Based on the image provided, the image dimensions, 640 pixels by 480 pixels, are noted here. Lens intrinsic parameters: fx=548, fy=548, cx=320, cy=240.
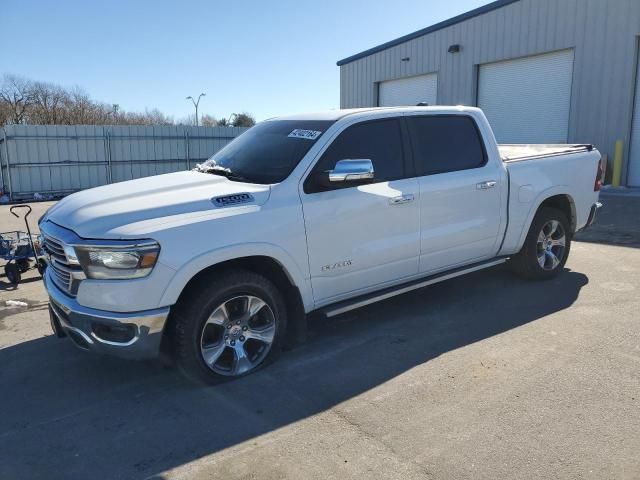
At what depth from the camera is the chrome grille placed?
3609 millimetres

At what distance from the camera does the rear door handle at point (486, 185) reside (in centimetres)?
521

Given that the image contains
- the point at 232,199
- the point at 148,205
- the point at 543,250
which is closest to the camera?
the point at 148,205

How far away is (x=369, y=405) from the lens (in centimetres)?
355

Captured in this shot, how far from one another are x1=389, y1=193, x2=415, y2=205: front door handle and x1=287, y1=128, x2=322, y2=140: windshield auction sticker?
0.81m

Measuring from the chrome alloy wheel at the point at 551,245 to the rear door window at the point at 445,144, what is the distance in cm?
135

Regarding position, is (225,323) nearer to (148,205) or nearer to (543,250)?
(148,205)

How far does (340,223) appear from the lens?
4.22 meters

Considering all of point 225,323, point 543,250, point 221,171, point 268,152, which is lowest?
point 225,323

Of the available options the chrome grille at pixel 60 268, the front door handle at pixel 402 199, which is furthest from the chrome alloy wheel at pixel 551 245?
the chrome grille at pixel 60 268

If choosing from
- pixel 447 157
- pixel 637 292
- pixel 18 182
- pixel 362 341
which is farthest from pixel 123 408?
pixel 18 182


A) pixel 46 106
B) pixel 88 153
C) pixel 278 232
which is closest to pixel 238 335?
pixel 278 232

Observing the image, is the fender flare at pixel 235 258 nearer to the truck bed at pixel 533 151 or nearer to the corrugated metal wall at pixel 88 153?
the truck bed at pixel 533 151

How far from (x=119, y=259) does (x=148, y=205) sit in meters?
0.48

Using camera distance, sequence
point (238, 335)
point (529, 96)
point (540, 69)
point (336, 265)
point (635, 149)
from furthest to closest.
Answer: point (529, 96) → point (540, 69) → point (635, 149) → point (336, 265) → point (238, 335)
